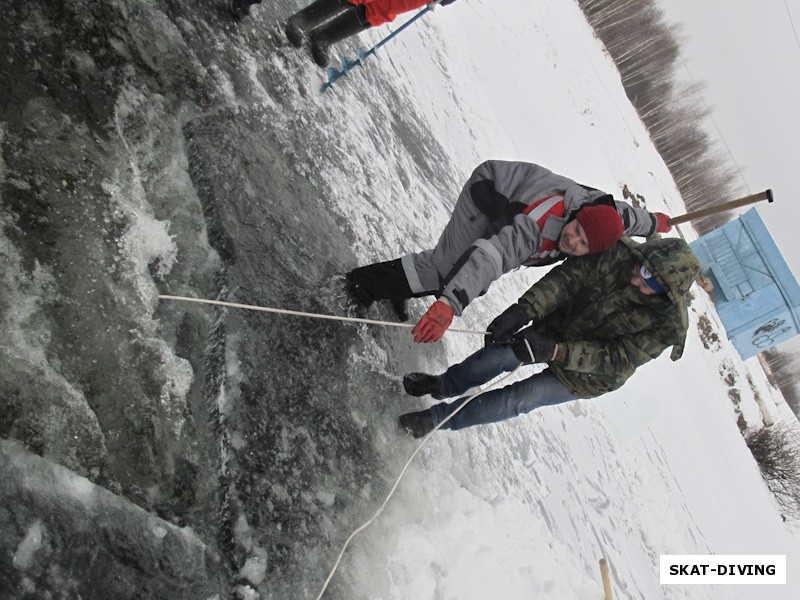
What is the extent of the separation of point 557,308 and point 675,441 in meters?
5.83

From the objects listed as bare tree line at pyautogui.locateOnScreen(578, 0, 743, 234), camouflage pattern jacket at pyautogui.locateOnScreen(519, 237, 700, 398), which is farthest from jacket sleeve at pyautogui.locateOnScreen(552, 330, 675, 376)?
bare tree line at pyautogui.locateOnScreen(578, 0, 743, 234)

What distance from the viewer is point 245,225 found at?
286 cm

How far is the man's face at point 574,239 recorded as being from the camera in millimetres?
2695

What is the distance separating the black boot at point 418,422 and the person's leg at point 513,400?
100 millimetres

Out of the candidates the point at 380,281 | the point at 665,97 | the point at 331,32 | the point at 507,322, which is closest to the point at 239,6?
the point at 331,32

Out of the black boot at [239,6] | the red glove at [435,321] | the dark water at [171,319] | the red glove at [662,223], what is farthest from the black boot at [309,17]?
the red glove at [662,223]

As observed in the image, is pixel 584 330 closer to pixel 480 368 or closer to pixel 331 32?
pixel 480 368

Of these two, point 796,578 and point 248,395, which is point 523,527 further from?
point 796,578

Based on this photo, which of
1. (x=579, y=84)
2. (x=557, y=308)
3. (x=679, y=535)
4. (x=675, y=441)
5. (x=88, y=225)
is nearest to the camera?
(x=88, y=225)

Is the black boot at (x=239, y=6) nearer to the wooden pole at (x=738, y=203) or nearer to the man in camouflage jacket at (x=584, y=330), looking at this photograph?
the man in camouflage jacket at (x=584, y=330)

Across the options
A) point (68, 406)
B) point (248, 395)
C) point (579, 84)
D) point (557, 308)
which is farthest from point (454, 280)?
point (579, 84)

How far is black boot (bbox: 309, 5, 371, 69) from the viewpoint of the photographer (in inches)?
154

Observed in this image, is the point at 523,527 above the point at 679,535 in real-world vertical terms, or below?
above

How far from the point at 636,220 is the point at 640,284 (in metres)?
0.80
